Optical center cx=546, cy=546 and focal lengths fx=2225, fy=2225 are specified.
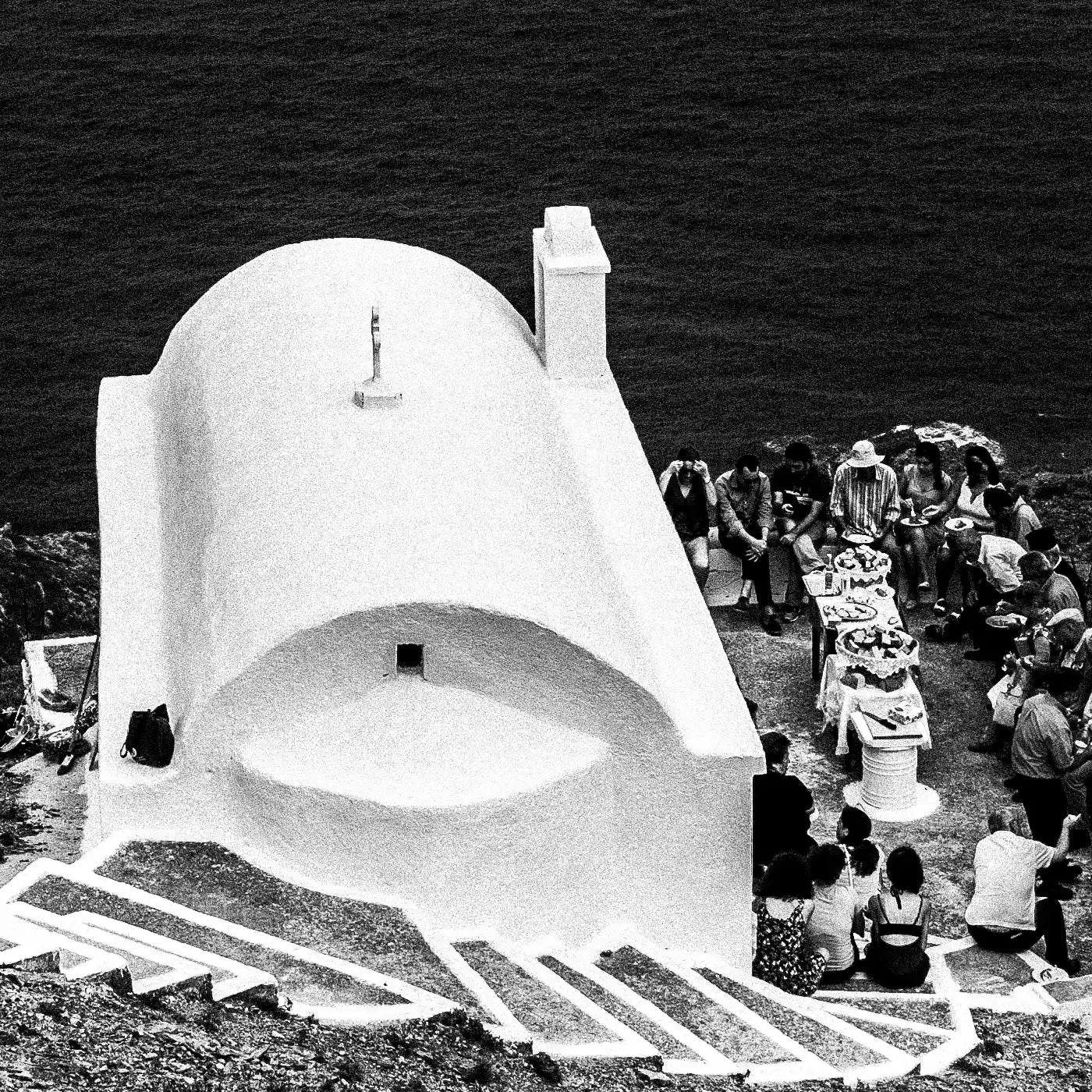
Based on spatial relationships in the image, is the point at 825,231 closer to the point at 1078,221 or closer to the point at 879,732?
the point at 1078,221

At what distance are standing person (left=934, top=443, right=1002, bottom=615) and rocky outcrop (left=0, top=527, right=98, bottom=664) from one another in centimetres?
1087

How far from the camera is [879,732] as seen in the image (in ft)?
59.7

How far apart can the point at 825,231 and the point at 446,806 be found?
24.5 metres

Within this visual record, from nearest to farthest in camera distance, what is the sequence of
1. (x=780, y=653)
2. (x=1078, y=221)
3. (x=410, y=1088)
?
1. (x=410, y=1088)
2. (x=780, y=653)
3. (x=1078, y=221)

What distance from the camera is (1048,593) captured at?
61.3 feet

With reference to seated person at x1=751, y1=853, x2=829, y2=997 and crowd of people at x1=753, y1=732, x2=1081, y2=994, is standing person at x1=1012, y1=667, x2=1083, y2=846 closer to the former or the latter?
crowd of people at x1=753, y1=732, x2=1081, y2=994

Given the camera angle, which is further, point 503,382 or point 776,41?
point 776,41

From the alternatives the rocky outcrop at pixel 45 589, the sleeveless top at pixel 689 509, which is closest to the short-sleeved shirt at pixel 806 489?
the sleeveless top at pixel 689 509

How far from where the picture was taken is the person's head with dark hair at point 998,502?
2009cm

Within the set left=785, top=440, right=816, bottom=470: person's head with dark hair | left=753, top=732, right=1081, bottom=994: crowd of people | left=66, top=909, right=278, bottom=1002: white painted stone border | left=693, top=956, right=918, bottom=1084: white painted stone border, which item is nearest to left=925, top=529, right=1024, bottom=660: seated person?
left=785, top=440, right=816, bottom=470: person's head with dark hair

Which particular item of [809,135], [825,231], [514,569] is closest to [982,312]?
[825,231]

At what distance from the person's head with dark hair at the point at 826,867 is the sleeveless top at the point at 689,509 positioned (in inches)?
210

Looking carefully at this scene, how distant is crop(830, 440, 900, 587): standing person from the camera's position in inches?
792

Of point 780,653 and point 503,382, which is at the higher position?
point 503,382
